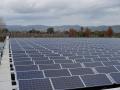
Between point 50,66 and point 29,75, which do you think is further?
point 50,66

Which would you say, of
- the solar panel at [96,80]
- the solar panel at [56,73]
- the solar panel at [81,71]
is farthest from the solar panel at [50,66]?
the solar panel at [96,80]

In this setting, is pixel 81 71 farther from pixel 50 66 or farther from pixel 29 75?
pixel 29 75

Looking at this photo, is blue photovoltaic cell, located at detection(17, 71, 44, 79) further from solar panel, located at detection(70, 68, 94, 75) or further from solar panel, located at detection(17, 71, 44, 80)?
solar panel, located at detection(70, 68, 94, 75)

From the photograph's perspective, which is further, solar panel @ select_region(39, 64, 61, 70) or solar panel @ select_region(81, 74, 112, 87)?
solar panel @ select_region(39, 64, 61, 70)

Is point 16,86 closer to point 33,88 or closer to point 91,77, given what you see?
point 33,88

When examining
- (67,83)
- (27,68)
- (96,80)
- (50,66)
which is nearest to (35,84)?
(67,83)

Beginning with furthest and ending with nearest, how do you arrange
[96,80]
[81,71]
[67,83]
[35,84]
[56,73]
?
[81,71]
[56,73]
[96,80]
[67,83]
[35,84]

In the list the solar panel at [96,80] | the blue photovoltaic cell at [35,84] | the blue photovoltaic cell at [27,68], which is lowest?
the solar panel at [96,80]

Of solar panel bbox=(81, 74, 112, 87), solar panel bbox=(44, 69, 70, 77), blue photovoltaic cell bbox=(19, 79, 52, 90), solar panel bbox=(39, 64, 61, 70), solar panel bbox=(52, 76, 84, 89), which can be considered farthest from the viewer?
solar panel bbox=(39, 64, 61, 70)

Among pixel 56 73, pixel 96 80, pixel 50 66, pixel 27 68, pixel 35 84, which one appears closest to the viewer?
→ pixel 35 84

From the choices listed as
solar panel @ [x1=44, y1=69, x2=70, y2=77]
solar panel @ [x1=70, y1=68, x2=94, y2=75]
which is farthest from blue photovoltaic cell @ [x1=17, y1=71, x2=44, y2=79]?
solar panel @ [x1=70, y1=68, x2=94, y2=75]

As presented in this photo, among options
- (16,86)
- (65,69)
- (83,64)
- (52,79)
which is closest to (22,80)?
(16,86)

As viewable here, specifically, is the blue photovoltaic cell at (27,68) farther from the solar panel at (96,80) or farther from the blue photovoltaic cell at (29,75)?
the solar panel at (96,80)

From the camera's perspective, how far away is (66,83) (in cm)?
1059
